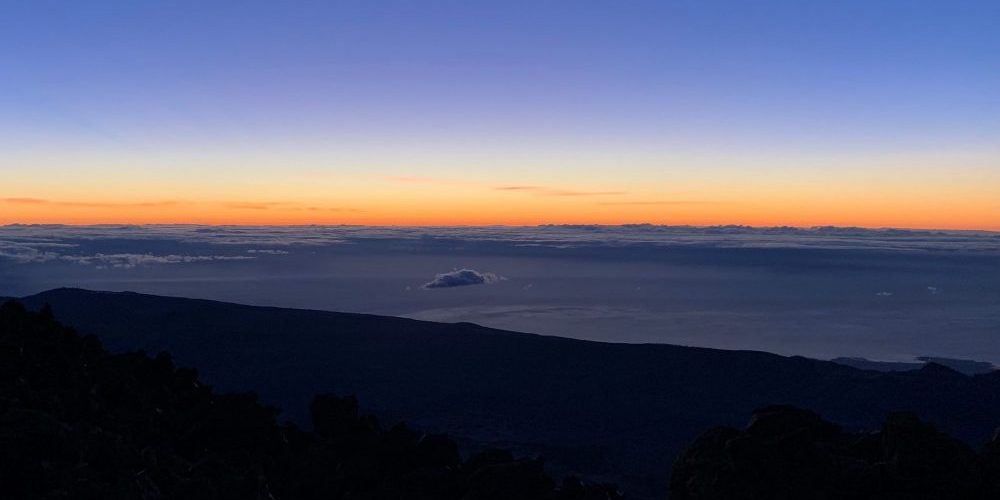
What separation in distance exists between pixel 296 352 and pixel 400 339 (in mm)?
8475

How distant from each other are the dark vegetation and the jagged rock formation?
2.04 meters

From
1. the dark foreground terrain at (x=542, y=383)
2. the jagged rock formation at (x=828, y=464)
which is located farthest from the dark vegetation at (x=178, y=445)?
the dark foreground terrain at (x=542, y=383)

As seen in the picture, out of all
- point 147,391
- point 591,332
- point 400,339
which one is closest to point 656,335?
point 591,332

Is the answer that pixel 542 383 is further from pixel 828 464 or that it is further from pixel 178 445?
pixel 828 464

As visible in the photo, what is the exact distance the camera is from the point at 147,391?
13.3 metres

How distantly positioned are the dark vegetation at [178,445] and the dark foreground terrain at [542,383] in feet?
80.9

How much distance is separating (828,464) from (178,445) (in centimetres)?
808

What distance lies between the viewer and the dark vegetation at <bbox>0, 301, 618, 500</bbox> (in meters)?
7.83

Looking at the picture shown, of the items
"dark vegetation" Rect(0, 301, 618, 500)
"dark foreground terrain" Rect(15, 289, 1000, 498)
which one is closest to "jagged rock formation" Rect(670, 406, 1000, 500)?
"dark vegetation" Rect(0, 301, 618, 500)

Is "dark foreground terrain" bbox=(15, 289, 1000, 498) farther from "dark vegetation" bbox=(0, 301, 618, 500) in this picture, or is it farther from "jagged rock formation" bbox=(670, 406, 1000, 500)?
"jagged rock formation" bbox=(670, 406, 1000, 500)

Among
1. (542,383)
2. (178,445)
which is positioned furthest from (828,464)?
(542,383)

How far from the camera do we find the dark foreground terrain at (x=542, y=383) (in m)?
45.3

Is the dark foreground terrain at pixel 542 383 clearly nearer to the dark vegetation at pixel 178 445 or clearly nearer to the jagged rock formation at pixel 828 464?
the dark vegetation at pixel 178 445

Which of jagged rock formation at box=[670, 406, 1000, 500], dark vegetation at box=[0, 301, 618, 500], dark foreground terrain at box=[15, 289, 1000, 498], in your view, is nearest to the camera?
jagged rock formation at box=[670, 406, 1000, 500]
